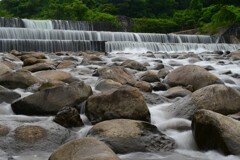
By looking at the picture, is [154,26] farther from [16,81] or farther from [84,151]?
[84,151]

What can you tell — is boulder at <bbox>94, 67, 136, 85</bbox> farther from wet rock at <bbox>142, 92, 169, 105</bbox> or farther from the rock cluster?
wet rock at <bbox>142, 92, 169, 105</bbox>

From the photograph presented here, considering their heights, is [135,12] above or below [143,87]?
below

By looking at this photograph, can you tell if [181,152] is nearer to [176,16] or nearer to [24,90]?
[24,90]

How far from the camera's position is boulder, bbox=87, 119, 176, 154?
11.9 ft

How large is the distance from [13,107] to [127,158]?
6.98ft

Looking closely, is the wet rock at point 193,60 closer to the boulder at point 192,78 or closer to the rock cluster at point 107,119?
the boulder at point 192,78

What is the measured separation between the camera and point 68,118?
14.2 feet

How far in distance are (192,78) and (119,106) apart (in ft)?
8.81

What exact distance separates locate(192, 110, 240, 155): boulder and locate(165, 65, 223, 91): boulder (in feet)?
9.54

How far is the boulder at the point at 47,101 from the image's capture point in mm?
4836

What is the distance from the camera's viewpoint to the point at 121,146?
3.61 metres

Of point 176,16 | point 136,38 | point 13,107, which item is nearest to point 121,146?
point 13,107

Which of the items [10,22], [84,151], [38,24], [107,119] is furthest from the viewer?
[38,24]

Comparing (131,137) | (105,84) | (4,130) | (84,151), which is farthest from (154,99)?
(84,151)
